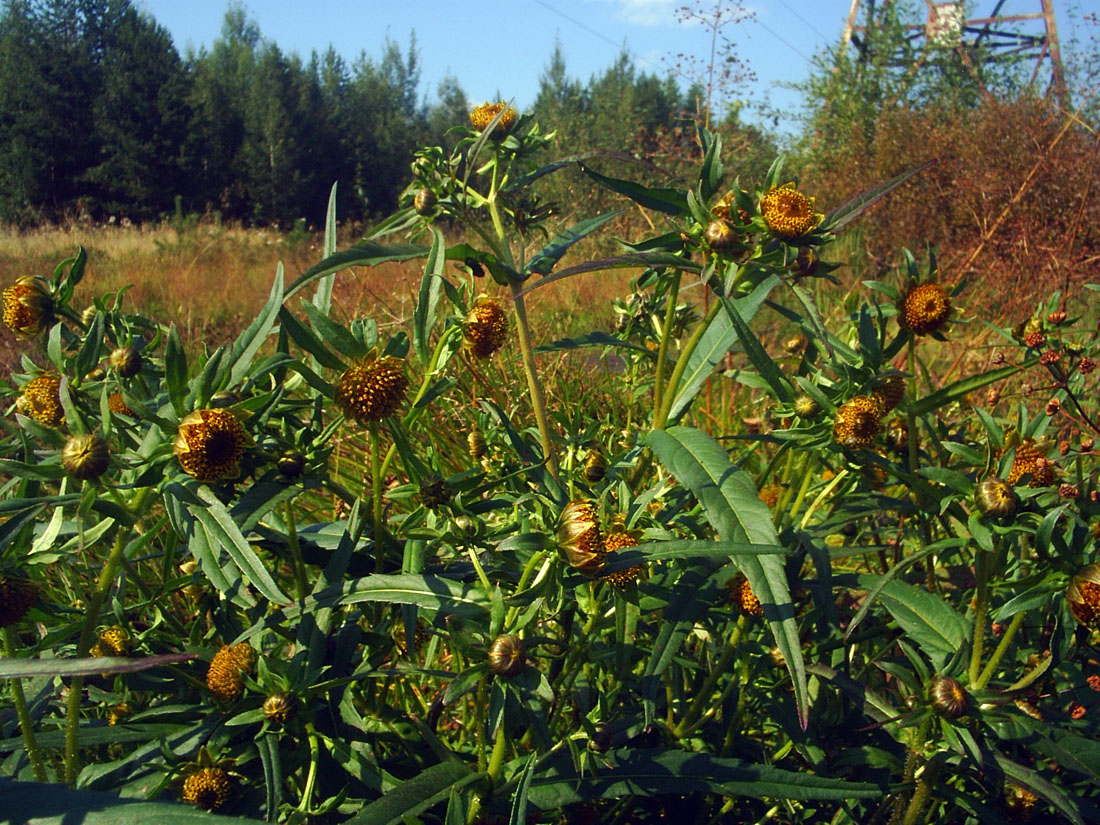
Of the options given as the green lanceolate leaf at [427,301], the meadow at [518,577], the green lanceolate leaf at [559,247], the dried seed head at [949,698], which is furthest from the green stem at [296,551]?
the dried seed head at [949,698]

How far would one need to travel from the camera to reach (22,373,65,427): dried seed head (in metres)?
0.99

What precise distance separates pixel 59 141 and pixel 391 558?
23459 mm

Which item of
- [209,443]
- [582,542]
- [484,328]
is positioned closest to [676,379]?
[484,328]

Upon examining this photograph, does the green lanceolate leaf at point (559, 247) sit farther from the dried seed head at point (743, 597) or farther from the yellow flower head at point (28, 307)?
the yellow flower head at point (28, 307)

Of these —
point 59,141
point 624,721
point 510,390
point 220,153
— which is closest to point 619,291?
point 510,390

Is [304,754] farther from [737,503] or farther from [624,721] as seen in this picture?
[737,503]

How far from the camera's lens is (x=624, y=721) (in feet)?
3.74

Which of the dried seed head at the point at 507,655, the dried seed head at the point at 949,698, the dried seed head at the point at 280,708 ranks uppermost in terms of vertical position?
the dried seed head at the point at 507,655

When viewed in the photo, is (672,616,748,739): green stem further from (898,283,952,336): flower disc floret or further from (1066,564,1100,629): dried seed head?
(898,283,952,336): flower disc floret

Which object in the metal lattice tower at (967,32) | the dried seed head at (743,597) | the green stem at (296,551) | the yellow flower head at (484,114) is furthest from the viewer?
the metal lattice tower at (967,32)

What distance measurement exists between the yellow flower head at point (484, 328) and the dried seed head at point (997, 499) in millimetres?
676

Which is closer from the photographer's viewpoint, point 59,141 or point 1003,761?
point 1003,761

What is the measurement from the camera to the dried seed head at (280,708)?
0.90 m

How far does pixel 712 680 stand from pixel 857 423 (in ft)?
1.33
